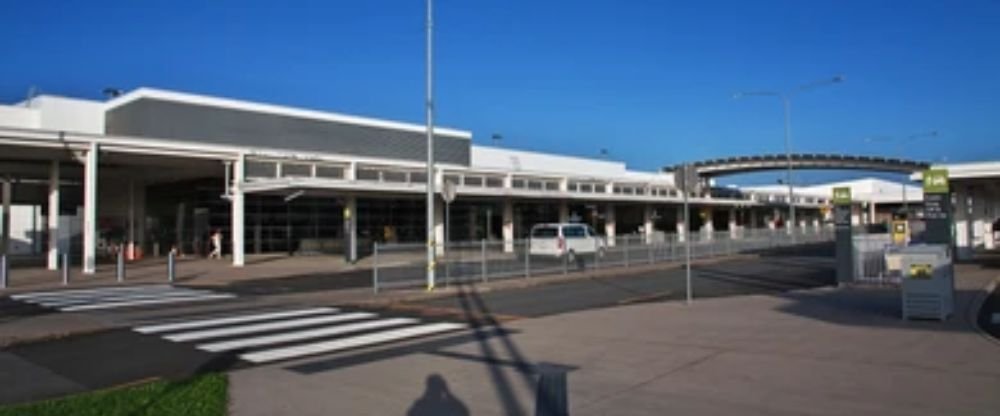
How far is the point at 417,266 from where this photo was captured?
72.5 feet

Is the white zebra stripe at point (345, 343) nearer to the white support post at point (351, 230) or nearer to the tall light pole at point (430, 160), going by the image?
the tall light pole at point (430, 160)

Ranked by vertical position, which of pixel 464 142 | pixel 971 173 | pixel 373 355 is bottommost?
pixel 373 355

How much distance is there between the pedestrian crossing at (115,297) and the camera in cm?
1702

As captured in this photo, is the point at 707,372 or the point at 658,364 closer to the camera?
the point at 707,372

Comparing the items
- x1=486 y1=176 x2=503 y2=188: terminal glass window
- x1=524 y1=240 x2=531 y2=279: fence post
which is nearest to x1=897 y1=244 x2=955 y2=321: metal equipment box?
x1=524 y1=240 x2=531 y2=279: fence post

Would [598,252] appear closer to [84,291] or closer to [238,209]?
[238,209]

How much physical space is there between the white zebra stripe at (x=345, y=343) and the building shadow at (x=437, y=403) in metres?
2.89

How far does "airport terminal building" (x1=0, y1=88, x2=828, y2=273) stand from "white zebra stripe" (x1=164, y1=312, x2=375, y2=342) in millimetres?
17123

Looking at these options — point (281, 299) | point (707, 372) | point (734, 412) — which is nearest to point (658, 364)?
point (707, 372)

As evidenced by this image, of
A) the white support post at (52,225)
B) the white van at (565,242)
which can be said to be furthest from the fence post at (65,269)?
the white van at (565,242)

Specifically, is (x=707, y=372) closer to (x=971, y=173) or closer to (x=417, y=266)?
(x=417, y=266)

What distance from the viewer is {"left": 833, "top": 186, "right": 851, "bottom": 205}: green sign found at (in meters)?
19.7

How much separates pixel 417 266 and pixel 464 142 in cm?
3616

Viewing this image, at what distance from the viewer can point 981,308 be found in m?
14.1
